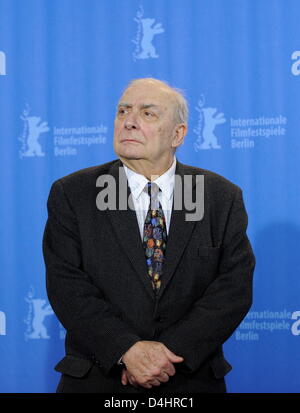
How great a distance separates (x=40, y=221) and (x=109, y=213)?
1.40 m

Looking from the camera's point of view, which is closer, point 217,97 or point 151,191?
point 151,191

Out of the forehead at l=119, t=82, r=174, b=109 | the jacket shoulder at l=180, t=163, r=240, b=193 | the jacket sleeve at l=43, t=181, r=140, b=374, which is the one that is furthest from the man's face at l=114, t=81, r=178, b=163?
the jacket sleeve at l=43, t=181, r=140, b=374

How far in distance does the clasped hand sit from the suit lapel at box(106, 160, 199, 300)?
170 mm

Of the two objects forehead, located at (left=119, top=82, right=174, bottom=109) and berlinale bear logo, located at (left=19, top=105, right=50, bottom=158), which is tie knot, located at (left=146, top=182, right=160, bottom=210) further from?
berlinale bear logo, located at (left=19, top=105, right=50, bottom=158)

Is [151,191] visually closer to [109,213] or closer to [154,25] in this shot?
[109,213]

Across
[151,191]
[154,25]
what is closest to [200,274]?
[151,191]

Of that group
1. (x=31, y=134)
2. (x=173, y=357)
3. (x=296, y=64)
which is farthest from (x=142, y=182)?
(x=296, y=64)

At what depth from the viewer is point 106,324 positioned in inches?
74.4

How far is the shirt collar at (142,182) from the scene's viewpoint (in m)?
2.11

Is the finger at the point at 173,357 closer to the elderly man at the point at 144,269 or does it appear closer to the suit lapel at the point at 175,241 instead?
the elderly man at the point at 144,269

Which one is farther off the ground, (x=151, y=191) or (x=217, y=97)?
(x=217, y=97)

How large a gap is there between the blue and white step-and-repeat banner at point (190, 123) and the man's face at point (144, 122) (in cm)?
112

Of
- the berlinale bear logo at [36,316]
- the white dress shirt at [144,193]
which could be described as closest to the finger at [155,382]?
the white dress shirt at [144,193]
